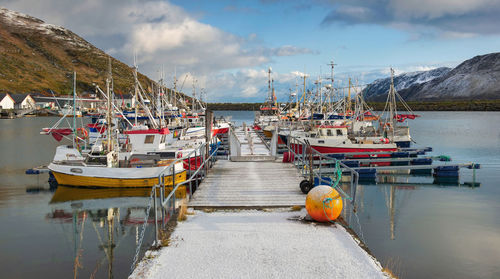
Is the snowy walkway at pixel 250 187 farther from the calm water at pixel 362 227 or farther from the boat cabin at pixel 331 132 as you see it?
the boat cabin at pixel 331 132

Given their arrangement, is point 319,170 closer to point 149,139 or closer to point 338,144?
point 149,139

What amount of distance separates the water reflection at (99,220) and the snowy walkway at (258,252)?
15.2 ft

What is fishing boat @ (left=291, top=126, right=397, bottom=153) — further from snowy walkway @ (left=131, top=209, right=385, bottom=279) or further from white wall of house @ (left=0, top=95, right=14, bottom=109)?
white wall of house @ (left=0, top=95, right=14, bottom=109)

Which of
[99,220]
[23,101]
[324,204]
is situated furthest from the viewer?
[23,101]

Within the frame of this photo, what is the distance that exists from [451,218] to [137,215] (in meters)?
15.5

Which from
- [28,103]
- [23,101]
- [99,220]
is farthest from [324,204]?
[28,103]

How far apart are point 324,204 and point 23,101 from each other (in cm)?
15274

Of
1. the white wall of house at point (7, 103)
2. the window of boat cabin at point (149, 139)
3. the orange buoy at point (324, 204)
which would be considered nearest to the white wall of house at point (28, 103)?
the white wall of house at point (7, 103)

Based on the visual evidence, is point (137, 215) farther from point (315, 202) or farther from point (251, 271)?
point (251, 271)

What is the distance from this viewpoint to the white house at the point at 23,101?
13900cm

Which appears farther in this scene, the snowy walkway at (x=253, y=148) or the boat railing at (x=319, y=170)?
the snowy walkway at (x=253, y=148)

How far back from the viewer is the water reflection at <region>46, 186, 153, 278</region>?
45.8 feet

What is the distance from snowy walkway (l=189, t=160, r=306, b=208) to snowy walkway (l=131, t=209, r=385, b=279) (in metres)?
1.70

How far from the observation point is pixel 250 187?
14.8m
